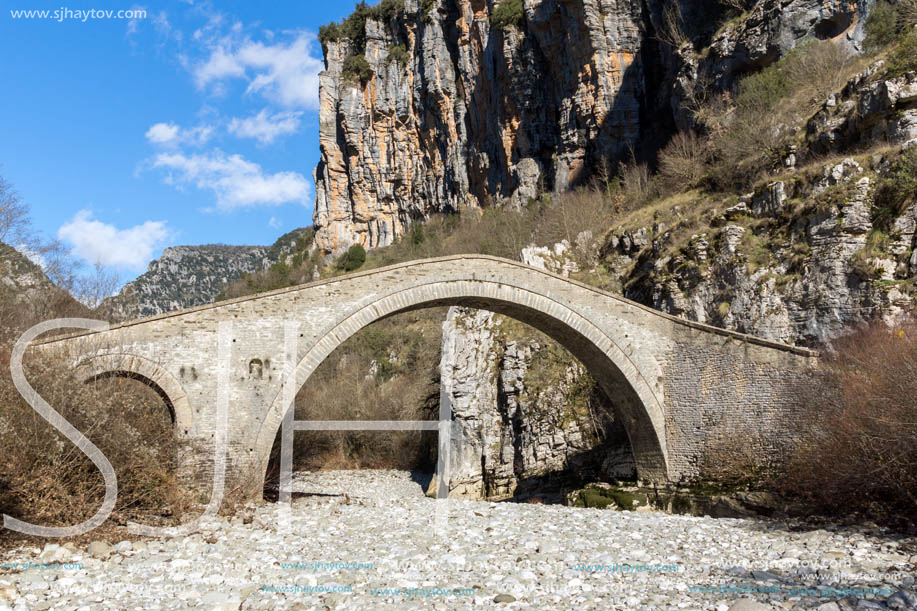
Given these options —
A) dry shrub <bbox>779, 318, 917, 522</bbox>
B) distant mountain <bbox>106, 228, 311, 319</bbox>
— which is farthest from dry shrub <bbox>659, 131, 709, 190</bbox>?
distant mountain <bbox>106, 228, 311, 319</bbox>

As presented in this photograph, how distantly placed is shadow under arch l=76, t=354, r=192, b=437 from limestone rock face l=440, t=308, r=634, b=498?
799 centimetres

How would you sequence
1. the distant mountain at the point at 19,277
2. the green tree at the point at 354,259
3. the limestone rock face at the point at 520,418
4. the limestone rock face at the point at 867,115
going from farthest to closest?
the green tree at the point at 354,259
the limestone rock face at the point at 520,418
the distant mountain at the point at 19,277
the limestone rock face at the point at 867,115

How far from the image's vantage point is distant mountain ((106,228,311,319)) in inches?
2102

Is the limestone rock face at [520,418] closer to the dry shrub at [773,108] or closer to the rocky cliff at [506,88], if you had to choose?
the dry shrub at [773,108]

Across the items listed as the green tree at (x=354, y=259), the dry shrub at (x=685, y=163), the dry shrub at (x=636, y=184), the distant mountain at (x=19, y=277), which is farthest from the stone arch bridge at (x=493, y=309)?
the green tree at (x=354, y=259)

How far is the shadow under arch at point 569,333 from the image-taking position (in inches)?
508

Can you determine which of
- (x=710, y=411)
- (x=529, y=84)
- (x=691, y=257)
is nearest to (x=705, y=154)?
→ (x=691, y=257)

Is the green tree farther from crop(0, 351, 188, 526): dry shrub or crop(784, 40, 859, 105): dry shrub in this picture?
crop(0, 351, 188, 526): dry shrub

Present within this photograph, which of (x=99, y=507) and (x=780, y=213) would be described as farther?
(x=780, y=213)

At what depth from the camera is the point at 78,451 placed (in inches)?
341

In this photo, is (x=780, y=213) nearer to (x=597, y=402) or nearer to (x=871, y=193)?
(x=871, y=193)

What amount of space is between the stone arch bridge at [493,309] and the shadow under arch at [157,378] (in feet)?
0.06

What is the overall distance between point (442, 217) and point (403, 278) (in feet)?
114

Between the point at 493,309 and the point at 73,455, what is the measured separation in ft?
28.0
